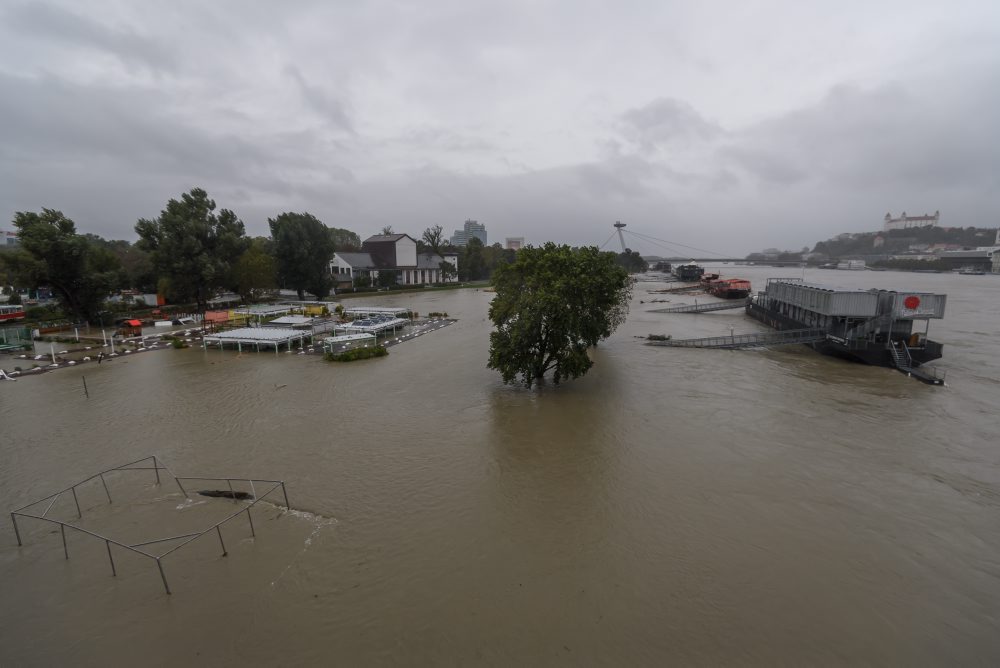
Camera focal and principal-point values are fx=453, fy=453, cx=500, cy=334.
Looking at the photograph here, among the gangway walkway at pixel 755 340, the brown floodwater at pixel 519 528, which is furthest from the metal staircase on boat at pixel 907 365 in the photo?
the gangway walkway at pixel 755 340

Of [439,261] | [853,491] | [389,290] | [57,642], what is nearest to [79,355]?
[57,642]

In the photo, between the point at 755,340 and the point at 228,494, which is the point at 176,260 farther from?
the point at 755,340

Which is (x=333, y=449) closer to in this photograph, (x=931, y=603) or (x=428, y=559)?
(x=428, y=559)

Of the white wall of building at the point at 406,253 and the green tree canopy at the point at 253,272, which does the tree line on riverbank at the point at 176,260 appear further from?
the white wall of building at the point at 406,253

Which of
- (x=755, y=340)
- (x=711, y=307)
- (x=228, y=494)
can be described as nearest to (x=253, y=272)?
(x=228, y=494)

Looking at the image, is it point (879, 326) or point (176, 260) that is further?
point (176, 260)
